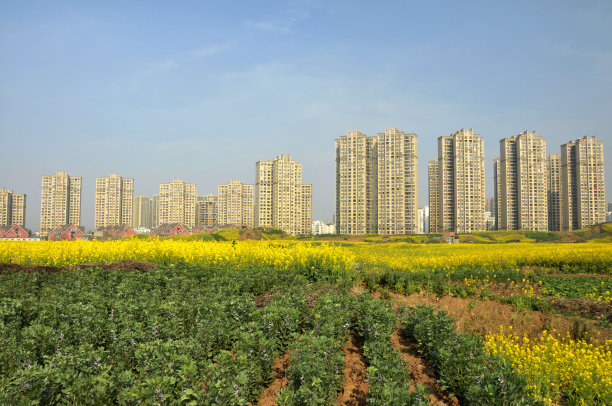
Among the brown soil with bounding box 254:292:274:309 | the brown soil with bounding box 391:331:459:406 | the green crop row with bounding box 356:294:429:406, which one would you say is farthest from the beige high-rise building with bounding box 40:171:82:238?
the brown soil with bounding box 391:331:459:406

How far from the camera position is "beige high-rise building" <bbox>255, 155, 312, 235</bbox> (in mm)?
104500

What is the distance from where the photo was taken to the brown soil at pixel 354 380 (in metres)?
4.58

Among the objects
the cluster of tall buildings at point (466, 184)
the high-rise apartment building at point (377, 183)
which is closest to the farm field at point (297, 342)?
the high-rise apartment building at point (377, 183)

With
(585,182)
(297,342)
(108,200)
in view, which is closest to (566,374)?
(297,342)

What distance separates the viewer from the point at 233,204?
465ft

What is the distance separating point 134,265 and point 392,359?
35.1 feet

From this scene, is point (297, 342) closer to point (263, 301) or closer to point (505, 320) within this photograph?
point (263, 301)

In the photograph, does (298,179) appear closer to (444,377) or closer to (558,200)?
(558,200)

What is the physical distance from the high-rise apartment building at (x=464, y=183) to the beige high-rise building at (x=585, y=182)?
80.6 ft

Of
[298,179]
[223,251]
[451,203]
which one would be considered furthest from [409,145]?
[223,251]

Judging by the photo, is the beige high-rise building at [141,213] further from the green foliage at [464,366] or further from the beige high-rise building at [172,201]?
the green foliage at [464,366]

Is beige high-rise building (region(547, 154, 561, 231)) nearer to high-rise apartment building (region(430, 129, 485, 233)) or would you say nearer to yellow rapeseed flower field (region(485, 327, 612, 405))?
high-rise apartment building (region(430, 129, 485, 233))

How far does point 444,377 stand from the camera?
15.7 feet

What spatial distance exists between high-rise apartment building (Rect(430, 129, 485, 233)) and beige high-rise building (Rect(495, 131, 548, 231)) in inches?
374
